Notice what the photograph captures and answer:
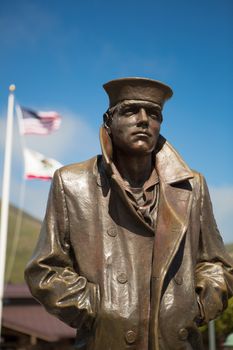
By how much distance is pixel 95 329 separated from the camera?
313cm

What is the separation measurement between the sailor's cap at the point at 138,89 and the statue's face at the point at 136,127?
0.13ft

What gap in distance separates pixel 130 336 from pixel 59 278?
535 mm

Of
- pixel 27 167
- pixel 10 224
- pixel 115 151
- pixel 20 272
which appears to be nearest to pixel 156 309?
pixel 115 151

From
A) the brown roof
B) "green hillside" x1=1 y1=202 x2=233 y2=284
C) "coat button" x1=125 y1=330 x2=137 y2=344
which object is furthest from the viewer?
"green hillside" x1=1 y1=202 x2=233 y2=284

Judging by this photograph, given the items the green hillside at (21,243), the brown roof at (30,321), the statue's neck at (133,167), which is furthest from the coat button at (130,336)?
the green hillside at (21,243)

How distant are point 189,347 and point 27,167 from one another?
1129 centimetres

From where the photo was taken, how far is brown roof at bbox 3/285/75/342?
1859 centimetres

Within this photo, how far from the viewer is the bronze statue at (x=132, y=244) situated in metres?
3.14

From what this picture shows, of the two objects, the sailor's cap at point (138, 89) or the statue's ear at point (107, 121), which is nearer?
the sailor's cap at point (138, 89)

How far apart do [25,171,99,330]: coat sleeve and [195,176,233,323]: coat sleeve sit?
69 cm

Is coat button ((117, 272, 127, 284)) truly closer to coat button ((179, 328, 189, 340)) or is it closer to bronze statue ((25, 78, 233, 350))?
bronze statue ((25, 78, 233, 350))

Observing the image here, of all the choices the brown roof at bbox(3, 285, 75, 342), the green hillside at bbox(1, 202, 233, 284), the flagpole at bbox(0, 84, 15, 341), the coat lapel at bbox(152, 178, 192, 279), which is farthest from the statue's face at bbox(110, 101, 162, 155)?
the green hillside at bbox(1, 202, 233, 284)

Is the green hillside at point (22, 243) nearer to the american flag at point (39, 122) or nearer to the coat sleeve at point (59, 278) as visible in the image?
the american flag at point (39, 122)

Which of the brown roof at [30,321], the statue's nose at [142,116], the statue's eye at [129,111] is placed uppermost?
the statue's eye at [129,111]
